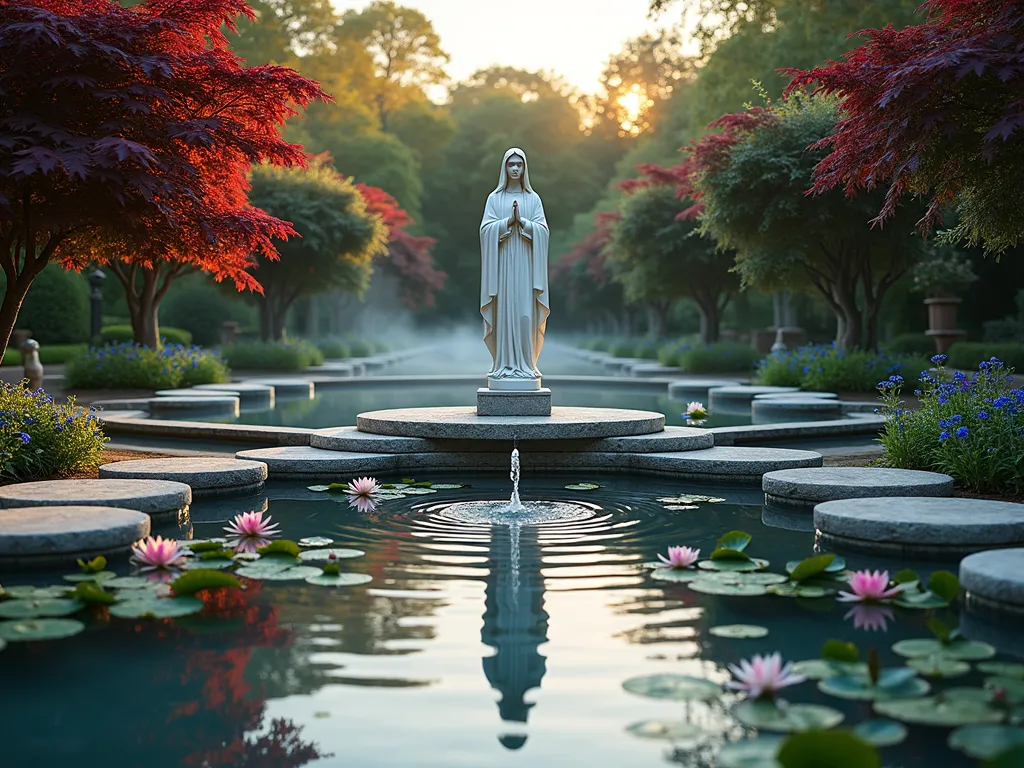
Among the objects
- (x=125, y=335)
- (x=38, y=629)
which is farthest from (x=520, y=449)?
(x=125, y=335)

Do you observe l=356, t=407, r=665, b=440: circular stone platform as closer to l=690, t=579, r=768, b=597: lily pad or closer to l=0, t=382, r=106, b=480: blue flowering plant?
l=0, t=382, r=106, b=480: blue flowering plant

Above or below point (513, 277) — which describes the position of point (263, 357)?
below

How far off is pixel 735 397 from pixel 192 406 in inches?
330

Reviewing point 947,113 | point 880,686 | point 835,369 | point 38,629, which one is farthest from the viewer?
point 835,369

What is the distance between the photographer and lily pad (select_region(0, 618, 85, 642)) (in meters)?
4.06

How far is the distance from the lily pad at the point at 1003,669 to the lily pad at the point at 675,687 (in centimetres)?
102

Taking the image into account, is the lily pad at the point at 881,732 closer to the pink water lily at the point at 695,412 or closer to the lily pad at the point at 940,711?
the lily pad at the point at 940,711

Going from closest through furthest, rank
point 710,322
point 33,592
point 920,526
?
1. point 33,592
2. point 920,526
3. point 710,322

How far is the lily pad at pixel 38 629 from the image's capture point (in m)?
4.06

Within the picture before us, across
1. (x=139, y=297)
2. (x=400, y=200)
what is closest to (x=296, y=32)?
(x=400, y=200)

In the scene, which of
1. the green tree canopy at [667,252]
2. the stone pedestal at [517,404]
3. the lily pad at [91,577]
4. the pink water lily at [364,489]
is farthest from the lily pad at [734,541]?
the green tree canopy at [667,252]

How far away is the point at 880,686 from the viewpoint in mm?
3447

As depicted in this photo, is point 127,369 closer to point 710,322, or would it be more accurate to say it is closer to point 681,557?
point 681,557

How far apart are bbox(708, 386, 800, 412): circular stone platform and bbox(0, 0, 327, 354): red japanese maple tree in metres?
8.59
